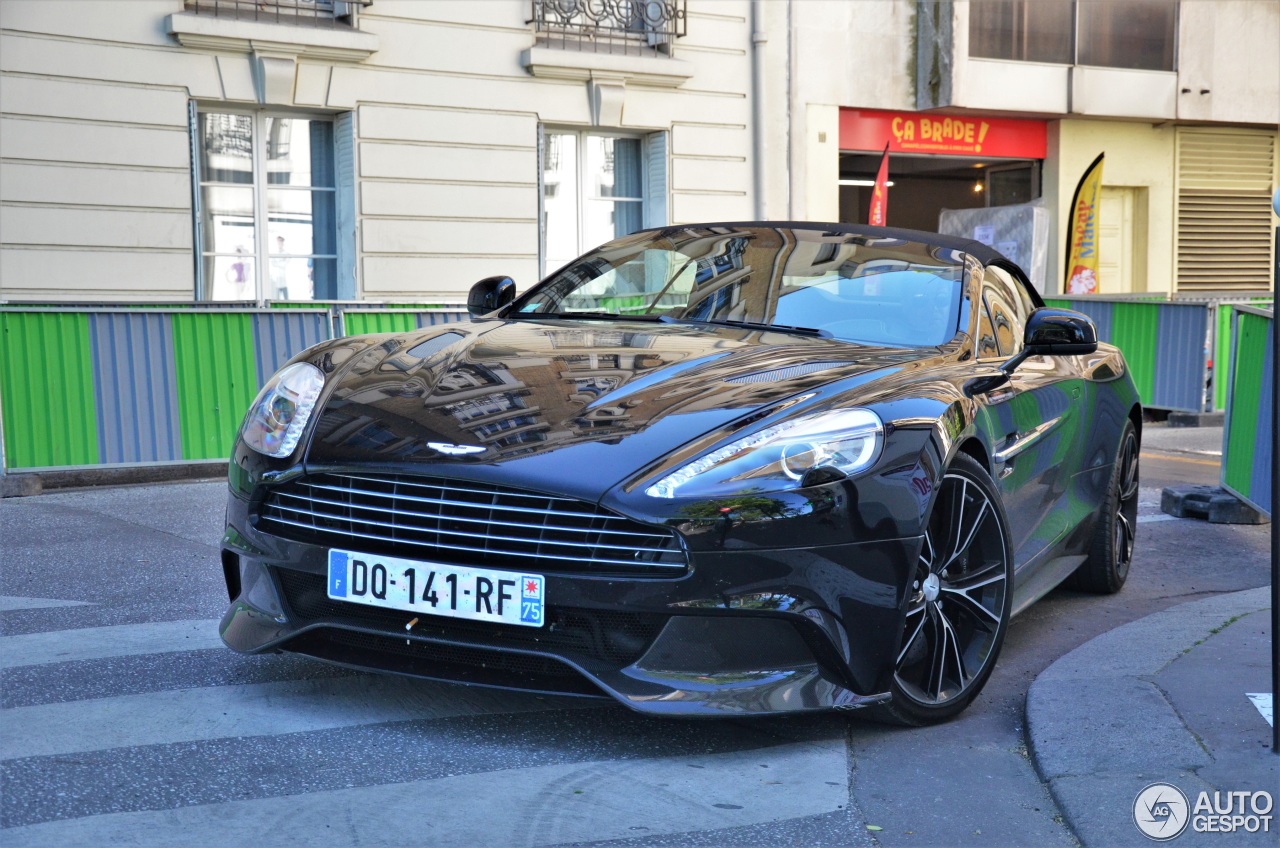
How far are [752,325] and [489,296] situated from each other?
4.01 ft

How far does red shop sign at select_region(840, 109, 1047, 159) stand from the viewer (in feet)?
59.5

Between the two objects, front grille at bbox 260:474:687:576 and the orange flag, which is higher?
the orange flag

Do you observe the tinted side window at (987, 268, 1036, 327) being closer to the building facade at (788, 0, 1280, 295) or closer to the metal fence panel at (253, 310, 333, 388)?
the metal fence panel at (253, 310, 333, 388)

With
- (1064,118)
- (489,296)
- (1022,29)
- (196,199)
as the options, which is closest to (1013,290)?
(489,296)

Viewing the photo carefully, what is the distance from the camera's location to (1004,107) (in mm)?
18750

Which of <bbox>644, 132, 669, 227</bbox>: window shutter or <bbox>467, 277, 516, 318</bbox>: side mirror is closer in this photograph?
<bbox>467, 277, 516, 318</bbox>: side mirror

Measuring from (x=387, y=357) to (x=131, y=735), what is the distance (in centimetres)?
124

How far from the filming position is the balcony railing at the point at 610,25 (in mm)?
15516

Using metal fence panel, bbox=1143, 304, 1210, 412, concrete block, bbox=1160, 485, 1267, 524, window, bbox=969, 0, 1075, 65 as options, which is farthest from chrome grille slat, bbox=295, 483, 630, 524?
window, bbox=969, 0, 1075, 65

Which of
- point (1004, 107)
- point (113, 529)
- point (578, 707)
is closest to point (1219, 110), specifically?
point (1004, 107)

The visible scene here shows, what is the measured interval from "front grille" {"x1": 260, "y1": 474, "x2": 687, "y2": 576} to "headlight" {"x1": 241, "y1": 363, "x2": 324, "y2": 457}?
26 cm

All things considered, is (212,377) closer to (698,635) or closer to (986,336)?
(986,336)

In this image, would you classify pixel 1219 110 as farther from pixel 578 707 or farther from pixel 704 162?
pixel 578 707

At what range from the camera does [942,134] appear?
18.8m
